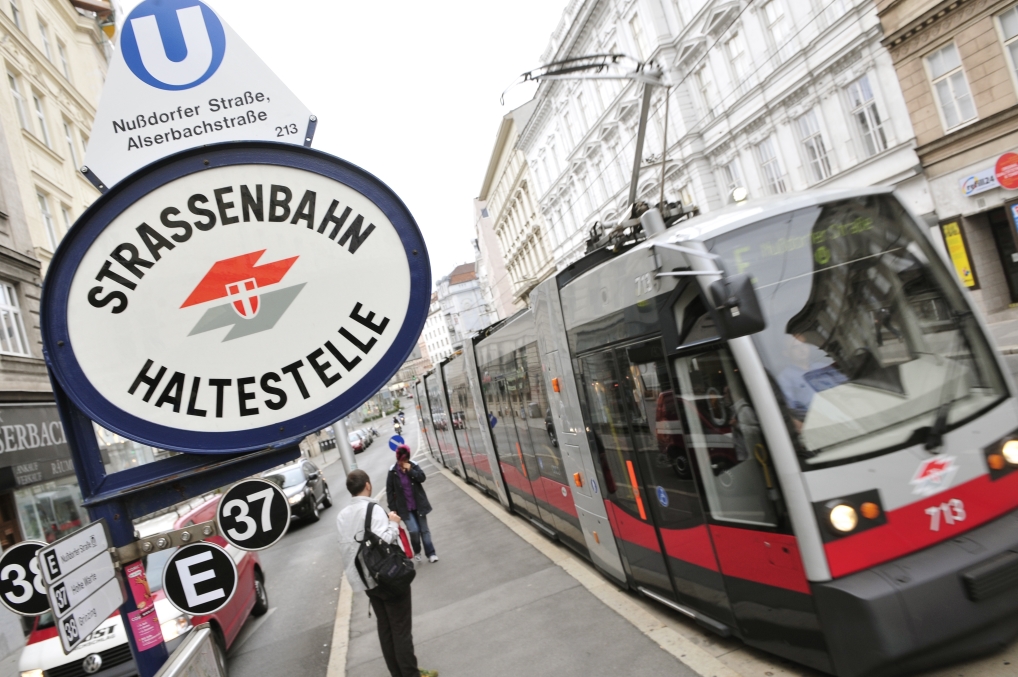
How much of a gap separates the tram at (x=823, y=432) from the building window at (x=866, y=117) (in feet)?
62.9

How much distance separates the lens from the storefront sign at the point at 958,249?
21.0 meters

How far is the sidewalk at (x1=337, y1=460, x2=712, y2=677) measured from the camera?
20.5 ft

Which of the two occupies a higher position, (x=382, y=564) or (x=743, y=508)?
(x=382, y=564)

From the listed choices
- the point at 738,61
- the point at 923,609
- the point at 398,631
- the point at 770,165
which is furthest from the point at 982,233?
the point at 398,631

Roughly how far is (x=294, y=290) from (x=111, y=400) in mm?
479

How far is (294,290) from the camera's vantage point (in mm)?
1858

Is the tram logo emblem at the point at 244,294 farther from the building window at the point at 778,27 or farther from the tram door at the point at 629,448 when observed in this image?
the building window at the point at 778,27

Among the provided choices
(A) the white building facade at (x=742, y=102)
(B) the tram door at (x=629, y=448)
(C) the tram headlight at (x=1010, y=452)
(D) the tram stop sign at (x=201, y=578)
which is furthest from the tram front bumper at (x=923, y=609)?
(A) the white building facade at (x=742, y=102)

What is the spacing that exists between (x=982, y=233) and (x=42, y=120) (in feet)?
75.3

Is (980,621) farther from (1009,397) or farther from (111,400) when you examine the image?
(111,400)

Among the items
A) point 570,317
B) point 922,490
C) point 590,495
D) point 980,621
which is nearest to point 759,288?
A: point 922,490

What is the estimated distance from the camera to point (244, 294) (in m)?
1.86

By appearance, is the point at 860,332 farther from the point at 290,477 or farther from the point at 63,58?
the point at 63,58

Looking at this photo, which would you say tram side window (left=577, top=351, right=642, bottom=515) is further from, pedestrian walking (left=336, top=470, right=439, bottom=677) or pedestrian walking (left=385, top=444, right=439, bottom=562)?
pedestrian walking (left=385, top=444, right=439, bottom=562)
